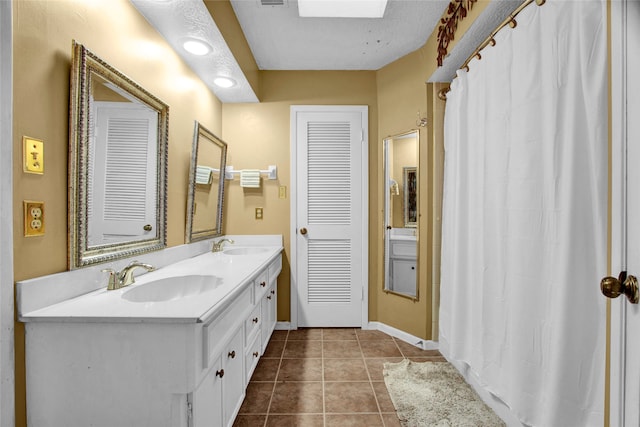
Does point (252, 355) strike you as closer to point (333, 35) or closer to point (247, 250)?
point (247, 250)

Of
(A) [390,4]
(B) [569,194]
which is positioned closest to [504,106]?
(B) [569,194]

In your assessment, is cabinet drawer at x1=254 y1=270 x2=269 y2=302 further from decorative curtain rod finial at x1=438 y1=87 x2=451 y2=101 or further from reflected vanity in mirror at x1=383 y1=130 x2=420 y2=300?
decorative curtain rod finial at x1=438 y1=87 x2=451 y2=101

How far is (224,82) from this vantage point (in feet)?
7.96

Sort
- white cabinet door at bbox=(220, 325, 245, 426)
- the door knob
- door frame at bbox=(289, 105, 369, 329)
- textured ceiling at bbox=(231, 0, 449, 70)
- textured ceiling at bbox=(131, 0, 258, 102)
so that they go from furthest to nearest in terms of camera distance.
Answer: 1. door frame at bbox=(289, 105, 369, 329)
2. textured ceiling at bbox=(231, 0, 449, 70)
3. textured ceiling at bbox=(131, 0, 258, 102)
4. white cabinet door at bbox=(220, 325, 245, 426)
5. the door knob

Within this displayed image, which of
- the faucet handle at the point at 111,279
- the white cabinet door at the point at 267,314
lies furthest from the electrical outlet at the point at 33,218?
the white cabinet door at the point at 267,314

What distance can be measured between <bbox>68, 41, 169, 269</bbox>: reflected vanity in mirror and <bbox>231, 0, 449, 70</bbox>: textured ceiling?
1043 millimetres

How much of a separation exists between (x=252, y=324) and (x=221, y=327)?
70 centimetres

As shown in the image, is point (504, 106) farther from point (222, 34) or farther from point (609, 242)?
point (222, 34)

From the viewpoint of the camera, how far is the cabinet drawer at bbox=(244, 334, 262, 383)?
1760mm

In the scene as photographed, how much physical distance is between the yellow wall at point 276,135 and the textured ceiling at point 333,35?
14 centimetres

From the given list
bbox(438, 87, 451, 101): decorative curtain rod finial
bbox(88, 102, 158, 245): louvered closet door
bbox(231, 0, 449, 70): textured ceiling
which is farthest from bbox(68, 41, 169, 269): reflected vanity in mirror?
bbox(438, 87, 451, 101): decorative curtain rod finial

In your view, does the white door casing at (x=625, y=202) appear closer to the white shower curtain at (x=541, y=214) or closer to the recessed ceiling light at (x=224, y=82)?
the white shower curtain at (x=541, y=214)

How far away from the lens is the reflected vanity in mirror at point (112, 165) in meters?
1.15

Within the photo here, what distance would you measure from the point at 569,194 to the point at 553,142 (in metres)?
0.22
